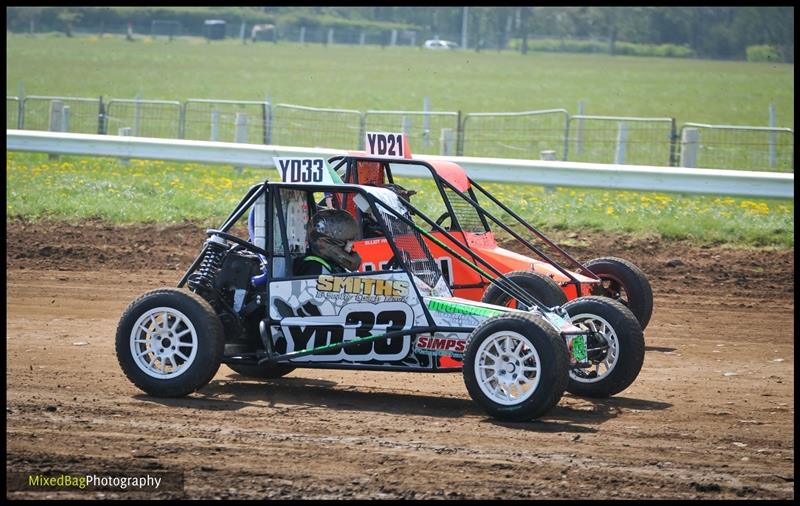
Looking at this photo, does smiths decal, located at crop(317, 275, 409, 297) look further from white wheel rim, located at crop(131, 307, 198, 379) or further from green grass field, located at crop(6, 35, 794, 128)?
green grass field, located at crop(6, 35, 794, 128)

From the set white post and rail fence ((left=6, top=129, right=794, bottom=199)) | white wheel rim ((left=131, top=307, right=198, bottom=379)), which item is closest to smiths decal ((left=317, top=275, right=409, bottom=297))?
white wheel rim ((left=131, top=307, right=198, bottom=379))

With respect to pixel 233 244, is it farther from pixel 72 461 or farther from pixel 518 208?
pixel 518 208

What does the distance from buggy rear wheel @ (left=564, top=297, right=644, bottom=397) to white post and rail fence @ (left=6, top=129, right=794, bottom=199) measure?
676cm

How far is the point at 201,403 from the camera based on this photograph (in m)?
7.81

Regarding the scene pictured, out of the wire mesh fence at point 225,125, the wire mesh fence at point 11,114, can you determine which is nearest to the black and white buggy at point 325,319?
the wire mesh fence at point 225,125

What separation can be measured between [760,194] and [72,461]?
1062 centimetres

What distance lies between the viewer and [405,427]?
23.5ft

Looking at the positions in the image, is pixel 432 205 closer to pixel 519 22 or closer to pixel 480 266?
pixel 480 266

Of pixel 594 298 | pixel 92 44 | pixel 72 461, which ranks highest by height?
pixel 92 44

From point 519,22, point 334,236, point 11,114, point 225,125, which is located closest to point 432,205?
point 334,236

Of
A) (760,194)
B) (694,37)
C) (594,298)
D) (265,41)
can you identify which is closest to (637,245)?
(760,194)

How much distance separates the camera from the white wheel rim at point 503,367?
23.9 ft

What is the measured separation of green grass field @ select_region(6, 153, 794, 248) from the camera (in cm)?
1488

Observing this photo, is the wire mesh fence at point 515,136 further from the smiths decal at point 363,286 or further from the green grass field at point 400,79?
the smiths decal at point 363,286
